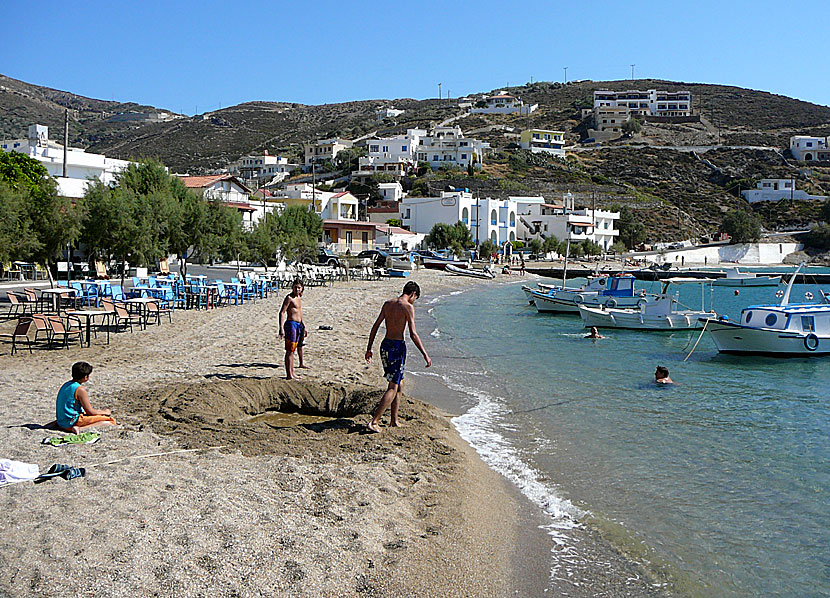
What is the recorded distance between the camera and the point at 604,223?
313ft

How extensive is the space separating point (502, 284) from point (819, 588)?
174 feet

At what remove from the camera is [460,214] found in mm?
83375

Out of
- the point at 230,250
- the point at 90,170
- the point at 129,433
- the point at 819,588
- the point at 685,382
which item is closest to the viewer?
the point at 819,588

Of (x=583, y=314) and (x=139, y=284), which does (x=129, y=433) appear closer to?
(x=139, y=284)

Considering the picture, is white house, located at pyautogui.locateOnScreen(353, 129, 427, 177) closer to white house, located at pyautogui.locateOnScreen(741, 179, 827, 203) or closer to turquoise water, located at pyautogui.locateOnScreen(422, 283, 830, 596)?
white house, located at pyautogui.locateOnScreen(741, 179, 827, 203)

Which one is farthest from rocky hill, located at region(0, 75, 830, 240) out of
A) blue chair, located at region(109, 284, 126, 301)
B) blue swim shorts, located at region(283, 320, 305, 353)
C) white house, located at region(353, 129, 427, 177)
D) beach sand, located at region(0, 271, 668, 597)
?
beach sand, located at region(0, 271, 668, 597)

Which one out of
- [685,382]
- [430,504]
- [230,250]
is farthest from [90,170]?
[430,504]

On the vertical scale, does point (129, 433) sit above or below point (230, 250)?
below

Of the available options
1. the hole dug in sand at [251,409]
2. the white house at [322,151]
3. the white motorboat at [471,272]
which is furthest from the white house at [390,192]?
the hole dug in sand at [251,409]

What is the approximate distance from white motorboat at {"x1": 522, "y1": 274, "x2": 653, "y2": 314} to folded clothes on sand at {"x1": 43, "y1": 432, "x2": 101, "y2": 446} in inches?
1075

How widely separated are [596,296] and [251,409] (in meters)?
25.7

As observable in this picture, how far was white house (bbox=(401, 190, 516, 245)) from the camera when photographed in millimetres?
→ 83250

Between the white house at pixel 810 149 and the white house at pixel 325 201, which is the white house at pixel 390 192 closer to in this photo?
the white house at pixel 325 201

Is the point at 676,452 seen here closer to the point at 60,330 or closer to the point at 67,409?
the point at 67,409
